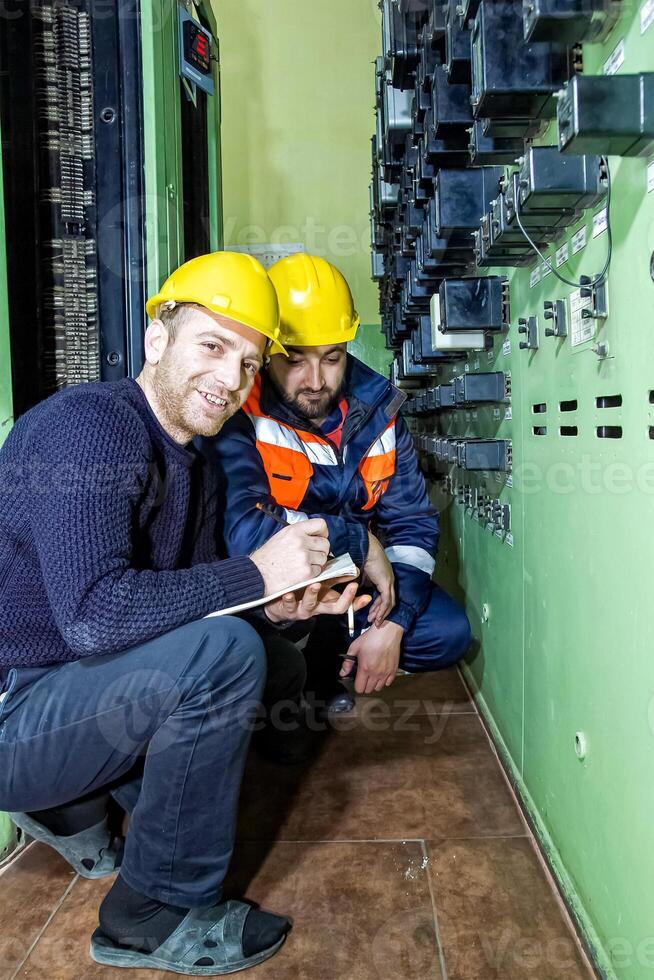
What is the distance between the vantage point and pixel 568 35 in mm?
899

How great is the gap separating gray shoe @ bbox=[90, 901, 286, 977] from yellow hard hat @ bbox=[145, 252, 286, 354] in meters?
0.98

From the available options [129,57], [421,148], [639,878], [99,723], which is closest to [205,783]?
[99,723]

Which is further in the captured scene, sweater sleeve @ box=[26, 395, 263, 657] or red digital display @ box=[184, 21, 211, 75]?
red digital display @ box=[184, 21, 211, 75]

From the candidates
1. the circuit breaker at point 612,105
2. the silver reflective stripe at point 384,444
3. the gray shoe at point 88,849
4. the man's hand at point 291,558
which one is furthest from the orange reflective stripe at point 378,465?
the circuit breaker at point 612,105

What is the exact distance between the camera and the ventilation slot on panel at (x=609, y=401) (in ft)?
3.10

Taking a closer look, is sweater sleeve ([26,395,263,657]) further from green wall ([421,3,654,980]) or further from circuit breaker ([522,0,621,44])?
circuit breaker ([522,0,621,44])

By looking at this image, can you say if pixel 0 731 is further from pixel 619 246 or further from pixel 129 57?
pixel 129 57

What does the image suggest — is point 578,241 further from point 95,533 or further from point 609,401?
point 95,533

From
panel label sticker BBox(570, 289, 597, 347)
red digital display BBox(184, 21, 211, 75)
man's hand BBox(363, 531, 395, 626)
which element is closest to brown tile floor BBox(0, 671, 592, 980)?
man's hand BBox(363, 531, 395, 626)

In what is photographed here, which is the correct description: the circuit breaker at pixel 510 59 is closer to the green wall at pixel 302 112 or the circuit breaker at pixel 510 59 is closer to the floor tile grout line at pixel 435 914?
the floor tile grout line at pixel 435 914

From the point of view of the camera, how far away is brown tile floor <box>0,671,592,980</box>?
3.50ft

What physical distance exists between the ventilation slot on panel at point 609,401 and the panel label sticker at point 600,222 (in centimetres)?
23

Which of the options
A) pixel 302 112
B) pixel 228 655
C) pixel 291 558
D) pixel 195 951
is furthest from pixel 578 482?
pixel 302 112

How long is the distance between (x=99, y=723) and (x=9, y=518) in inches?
13.4
